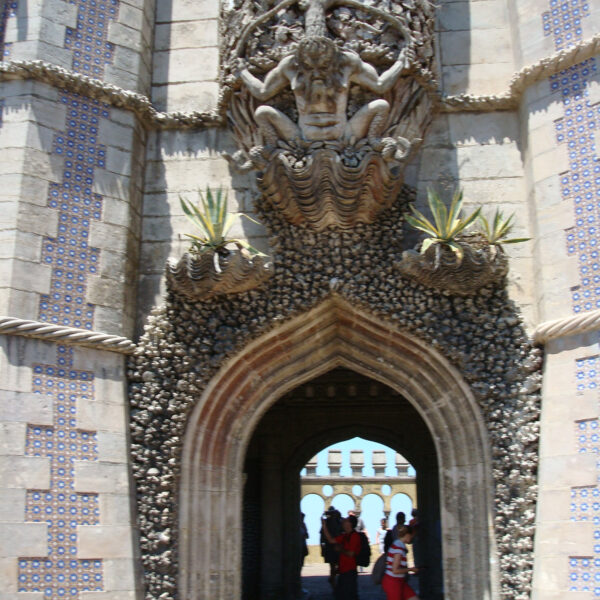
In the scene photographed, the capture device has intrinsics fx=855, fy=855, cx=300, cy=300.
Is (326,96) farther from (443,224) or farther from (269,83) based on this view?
(443,224)

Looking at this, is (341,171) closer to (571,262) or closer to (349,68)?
(349,68)

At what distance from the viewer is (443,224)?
7215 millimetres

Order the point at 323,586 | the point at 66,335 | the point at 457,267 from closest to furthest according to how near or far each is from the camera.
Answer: the point at 66,335
the point at 457,267
the point at 323,586

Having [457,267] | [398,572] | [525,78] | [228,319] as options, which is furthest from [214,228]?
[398,572]

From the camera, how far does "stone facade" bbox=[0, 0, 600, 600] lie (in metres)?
6.59

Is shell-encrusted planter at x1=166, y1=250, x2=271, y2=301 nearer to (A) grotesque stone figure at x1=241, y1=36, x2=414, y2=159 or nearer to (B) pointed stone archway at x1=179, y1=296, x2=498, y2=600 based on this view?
(B) pointed stone archway at x1=179, y1=296, x2=498, y2=600

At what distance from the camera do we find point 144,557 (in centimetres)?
684

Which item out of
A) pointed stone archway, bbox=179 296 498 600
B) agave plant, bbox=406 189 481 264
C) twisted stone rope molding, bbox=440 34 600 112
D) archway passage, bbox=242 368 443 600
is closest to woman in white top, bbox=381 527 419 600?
pointed stone archway, bbox=179 296 498 600

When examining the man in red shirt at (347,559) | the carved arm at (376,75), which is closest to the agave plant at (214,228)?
the carved arm at (376,75)

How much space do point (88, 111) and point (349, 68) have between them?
238 centimetres

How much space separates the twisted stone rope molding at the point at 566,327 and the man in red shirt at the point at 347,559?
10.9ft

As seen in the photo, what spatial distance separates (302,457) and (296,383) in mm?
4380

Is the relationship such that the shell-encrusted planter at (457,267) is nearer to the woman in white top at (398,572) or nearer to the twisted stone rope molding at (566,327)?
the twisted stone rope molding at (566,327)

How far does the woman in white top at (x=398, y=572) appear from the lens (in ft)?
25.4
